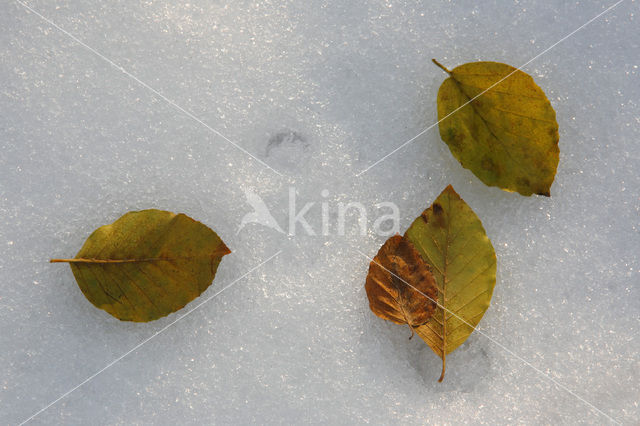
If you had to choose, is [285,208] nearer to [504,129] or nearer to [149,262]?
[149,262]

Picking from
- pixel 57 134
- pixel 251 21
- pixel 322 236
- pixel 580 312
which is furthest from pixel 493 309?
pixel 57 134

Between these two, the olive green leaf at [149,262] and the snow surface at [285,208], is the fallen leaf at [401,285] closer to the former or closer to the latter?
the snow surface at [285,208]

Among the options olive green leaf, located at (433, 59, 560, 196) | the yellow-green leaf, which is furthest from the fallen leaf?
olive green leaf, located at (433, 59, 560, 196)

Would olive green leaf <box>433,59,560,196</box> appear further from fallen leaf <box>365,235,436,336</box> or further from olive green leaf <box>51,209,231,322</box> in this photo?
olive green leaf <box>51,209,231,322</box>

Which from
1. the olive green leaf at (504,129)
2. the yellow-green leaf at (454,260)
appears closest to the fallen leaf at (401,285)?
the yellow-green leaf at (454,260)

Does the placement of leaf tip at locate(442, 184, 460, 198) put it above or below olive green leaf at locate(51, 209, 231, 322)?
above

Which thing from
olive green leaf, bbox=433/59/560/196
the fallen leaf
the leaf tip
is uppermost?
olive green leaf, bbox=433/59/560/196

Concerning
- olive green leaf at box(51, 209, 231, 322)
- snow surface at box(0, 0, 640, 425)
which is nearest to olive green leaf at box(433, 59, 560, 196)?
snow surface at box(0, 0, 640, 425)
